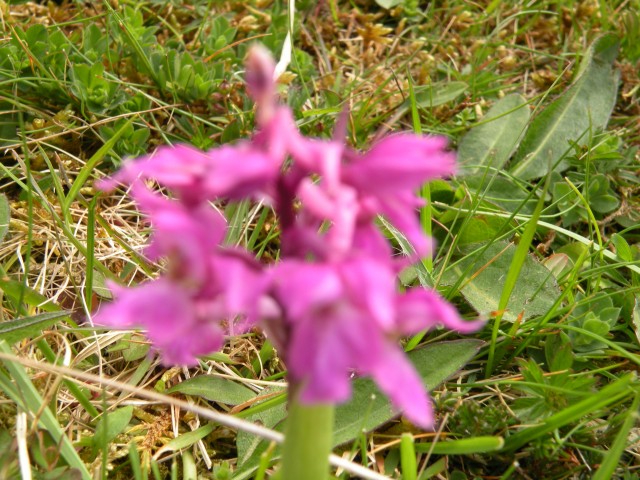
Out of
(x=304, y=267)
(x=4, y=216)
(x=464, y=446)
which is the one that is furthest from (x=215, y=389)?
(x=304, y=267)

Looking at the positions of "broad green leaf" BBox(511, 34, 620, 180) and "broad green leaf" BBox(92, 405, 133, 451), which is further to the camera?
"broad green leaf" BBox(511, 34, 620, 180)

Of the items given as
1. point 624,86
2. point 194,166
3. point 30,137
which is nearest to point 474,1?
point 624,86

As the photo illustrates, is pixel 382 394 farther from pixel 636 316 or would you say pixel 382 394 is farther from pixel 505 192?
pixel 505 192

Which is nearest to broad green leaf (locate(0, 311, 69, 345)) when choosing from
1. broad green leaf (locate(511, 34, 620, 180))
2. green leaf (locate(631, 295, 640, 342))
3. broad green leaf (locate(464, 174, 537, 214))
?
broad green leaf (locate(464, 174, 537, 214))

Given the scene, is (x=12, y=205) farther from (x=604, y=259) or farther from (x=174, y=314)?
(x=604, y=259)

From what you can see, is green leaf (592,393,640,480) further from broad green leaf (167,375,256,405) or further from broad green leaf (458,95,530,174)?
broad green leaf (458,95,530,174)

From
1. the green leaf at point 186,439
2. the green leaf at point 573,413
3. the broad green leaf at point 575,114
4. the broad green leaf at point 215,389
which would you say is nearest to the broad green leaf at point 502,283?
the green leaf at point 573,413
